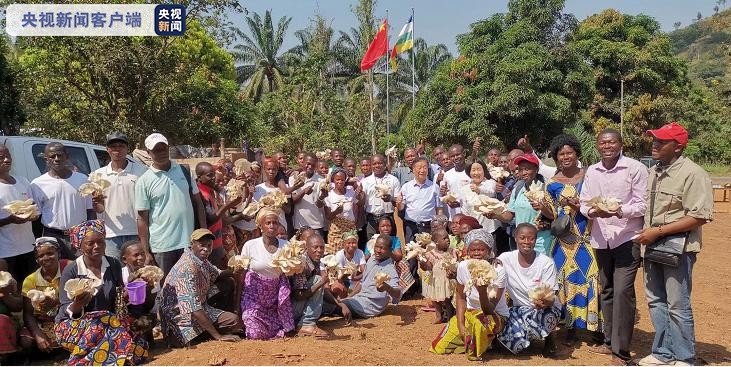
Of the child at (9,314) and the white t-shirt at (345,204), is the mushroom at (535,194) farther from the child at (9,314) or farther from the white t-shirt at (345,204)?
the child at (9,314)

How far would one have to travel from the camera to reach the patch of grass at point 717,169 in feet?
107

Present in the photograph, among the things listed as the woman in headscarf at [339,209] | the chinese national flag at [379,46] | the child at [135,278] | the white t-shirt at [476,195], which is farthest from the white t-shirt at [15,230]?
the chinese national flag at [379,46]

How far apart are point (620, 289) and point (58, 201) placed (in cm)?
507

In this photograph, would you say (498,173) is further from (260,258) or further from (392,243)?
(260,258)

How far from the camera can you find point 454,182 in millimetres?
7555

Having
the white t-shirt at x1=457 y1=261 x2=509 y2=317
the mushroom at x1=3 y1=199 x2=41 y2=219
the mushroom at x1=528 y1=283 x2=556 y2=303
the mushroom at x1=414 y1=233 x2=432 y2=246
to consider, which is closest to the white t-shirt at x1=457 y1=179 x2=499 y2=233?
the mushroom at x1=414 y1=233 x2=432 y2=246

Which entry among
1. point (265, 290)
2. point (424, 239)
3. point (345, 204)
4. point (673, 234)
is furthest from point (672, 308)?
point (345, 204)

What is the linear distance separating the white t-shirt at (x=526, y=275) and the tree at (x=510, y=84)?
1869 centimetres

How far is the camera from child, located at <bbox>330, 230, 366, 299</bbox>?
652 centimetres

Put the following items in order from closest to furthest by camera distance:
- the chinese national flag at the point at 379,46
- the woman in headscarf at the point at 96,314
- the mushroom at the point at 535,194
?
the woman in headscarf at the point at 96,314 < the mushroom at the point at 535,194 < the chinese national flag at the point at 379,46

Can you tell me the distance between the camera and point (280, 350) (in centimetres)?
511

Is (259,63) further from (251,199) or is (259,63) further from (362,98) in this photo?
(251,199)

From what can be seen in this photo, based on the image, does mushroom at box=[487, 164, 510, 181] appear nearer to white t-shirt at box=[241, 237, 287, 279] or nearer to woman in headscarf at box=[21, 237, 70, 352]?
white t-shirt at box=[241, 237, 287, 279]

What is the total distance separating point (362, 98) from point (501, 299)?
75.2 feet
